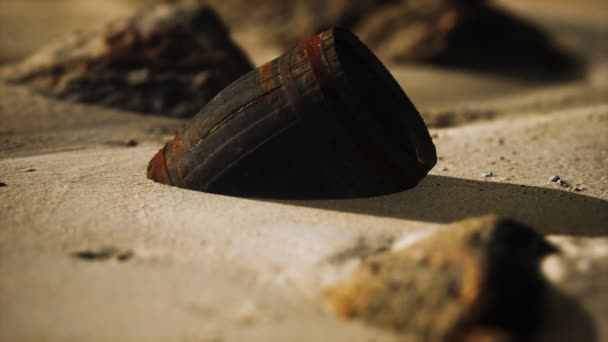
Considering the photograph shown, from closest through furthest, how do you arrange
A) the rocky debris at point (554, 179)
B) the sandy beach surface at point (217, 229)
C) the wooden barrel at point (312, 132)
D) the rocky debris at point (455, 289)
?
the rocky debris at point (455, 289), the sandy beach surface at point (217, 229), the wooden barrel at point (312, 132), the rocky debris at point (554, 179)

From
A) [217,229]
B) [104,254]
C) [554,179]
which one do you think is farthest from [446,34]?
[104,254]

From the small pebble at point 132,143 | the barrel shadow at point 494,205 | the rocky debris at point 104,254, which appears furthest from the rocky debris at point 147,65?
the rocky debris at point 104,254

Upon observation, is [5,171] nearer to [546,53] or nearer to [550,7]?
[546,53]

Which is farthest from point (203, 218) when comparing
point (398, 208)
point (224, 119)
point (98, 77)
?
point (98, 77)

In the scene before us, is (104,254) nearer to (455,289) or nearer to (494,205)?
(455,289)

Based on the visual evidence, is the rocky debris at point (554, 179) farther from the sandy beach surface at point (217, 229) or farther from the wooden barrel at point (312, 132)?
the wooden barrel at point (312, 132)

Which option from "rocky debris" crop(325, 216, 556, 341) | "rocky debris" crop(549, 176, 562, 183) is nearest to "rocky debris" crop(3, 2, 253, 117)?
"rocky debris" crop(549, 176, 562, 183)
